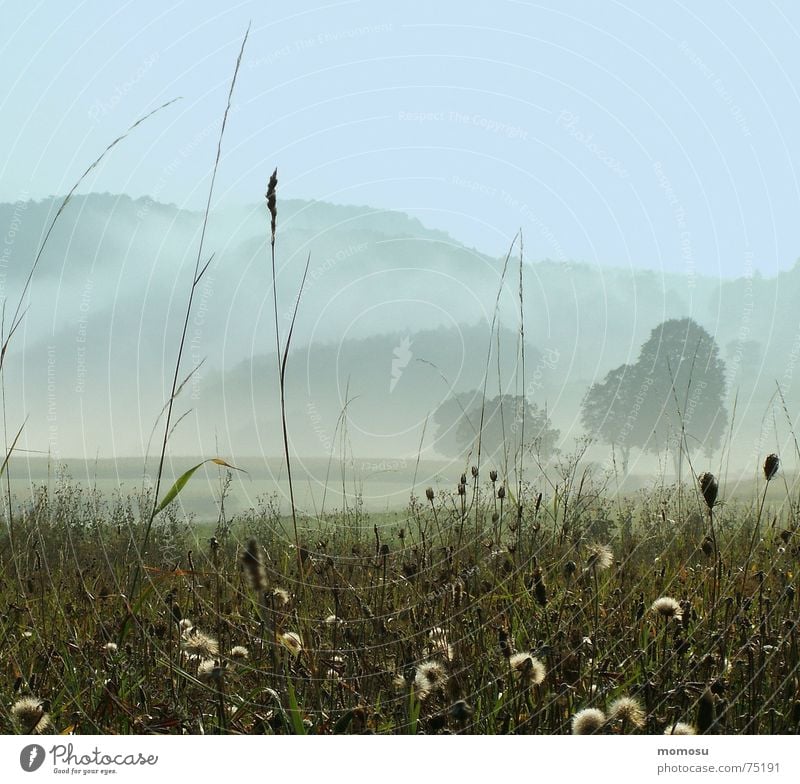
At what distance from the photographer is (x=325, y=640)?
111 inches

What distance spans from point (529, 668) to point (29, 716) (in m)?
1.36

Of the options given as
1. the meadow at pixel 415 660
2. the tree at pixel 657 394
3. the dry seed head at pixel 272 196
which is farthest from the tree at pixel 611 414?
the dry seed head at pixel 272 196

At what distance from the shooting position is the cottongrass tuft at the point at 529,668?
2043 millimetres

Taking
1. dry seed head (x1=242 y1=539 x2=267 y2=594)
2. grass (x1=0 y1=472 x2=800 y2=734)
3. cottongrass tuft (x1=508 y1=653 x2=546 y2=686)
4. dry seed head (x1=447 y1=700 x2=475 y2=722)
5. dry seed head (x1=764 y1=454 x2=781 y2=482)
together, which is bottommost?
grass (x1=0 y1=472 x2=800 y2=734)

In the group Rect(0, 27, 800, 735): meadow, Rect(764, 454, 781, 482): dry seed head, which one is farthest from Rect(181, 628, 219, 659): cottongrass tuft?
Rect(764, 454, 781, 482): dry seed head

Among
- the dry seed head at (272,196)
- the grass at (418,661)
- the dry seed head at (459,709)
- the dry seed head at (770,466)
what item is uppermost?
the dry seed head at (272,196)

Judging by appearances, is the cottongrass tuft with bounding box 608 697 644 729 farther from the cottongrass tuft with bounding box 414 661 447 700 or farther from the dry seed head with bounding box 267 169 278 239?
the dry seed head with bounding box 267 169 278 239

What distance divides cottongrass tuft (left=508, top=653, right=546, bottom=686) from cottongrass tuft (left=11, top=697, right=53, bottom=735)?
50.9 inches

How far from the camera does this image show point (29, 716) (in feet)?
6.75

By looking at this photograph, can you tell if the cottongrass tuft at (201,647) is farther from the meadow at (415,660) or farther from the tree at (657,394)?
the tree at (657,394)

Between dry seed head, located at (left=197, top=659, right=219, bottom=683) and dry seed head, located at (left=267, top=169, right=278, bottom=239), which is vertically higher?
dry seed head, located at (left=267, top=169, right=278, bottom=239)

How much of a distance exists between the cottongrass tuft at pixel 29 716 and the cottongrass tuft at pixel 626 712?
1546 millimetres

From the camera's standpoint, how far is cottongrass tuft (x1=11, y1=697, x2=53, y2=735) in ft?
6.75
